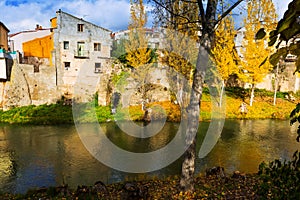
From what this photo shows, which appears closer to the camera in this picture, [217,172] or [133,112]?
[217,172]

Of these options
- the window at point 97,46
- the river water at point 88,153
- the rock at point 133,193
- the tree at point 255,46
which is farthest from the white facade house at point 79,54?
the rock at point 133,193

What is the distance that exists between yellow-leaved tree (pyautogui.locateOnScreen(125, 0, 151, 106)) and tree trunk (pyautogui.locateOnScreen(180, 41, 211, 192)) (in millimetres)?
10270

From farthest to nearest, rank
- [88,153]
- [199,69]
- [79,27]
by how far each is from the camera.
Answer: [79,27]
[88,153]
[199,69]

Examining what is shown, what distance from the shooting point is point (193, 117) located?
14.5 ft

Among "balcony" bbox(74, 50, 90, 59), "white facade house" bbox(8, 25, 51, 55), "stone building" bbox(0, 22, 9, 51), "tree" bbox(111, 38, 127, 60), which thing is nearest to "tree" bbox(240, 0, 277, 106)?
"tree" bbox(111, 38, 127, 60)

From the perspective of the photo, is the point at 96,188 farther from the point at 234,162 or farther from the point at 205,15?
the point at 234,162

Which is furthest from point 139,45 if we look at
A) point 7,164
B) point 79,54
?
point 7,164

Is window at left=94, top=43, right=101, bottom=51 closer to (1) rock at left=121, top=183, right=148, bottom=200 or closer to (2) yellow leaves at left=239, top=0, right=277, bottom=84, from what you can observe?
(2) yellow leaves at left=239, top=0, right=277, bottom=84

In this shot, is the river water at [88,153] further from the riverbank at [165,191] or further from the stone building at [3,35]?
the stone building at [3,35]

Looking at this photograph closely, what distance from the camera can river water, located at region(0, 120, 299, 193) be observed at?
673cm

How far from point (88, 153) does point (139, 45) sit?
8203mm

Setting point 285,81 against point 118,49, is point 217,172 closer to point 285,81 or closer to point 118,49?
point 118,49

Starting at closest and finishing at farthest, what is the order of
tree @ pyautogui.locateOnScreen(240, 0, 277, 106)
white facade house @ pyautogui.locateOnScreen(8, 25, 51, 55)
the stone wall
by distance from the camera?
1. tree @ pyautogui.locateOnScreen(240, 0, 277, 106)
2. the stone wall
3. white facade house @ pyautogui.locateOnScreen(8, 25, 51, 55)

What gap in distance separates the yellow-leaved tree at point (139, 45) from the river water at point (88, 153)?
170 inches
